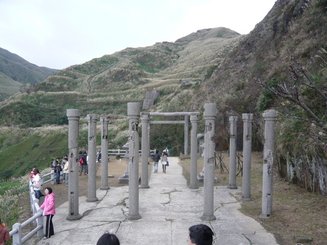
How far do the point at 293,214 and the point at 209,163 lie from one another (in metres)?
3.03

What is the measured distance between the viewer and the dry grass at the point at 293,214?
10547 mm

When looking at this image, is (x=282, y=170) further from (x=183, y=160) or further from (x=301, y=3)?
(x=301, y=3)

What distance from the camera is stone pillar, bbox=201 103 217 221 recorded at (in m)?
12.3

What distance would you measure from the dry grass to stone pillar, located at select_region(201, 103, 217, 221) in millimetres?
1521

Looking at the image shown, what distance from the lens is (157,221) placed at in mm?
12359

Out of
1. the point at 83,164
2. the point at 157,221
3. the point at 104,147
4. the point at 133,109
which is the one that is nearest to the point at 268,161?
the point at 157,221


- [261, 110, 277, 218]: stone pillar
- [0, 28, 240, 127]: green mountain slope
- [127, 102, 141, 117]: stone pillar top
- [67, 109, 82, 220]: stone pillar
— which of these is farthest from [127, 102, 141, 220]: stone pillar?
[0, 28, 240, 127]: green mountain slope

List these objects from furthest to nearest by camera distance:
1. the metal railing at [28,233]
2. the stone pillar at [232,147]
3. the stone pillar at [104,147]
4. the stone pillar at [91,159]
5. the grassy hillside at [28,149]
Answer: the grassy hillside at [28,149] → the stone pillar at [232,147] → the stone pillar at [104,147] → the stone pillar at [91,159] → the metal railing at [28,233]

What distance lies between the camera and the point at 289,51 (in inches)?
1125

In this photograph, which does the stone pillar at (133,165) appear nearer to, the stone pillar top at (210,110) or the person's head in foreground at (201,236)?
the stone pillar top at (210,110)

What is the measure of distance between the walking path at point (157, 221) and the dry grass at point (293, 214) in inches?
15.0

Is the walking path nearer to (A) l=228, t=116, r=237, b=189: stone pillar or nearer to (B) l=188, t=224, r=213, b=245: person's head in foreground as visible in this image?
(A) l=228, t=116, r=237, b=189: stone pillar

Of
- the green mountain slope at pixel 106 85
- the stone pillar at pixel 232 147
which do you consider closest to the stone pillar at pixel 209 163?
the stone pillar at pixel 232 147

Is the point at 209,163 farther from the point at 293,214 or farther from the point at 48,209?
the point at 48,209
